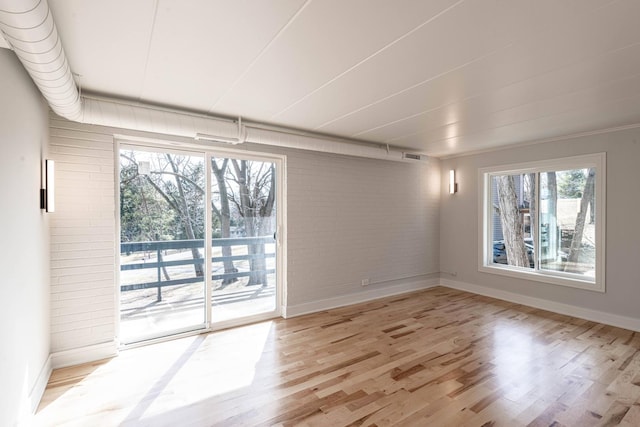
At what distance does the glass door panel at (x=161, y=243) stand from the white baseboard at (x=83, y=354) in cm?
21

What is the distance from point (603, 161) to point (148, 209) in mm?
5593

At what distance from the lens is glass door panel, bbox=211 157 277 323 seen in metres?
3.80

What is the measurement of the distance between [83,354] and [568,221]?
20.1 feet

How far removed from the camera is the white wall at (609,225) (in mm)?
3732

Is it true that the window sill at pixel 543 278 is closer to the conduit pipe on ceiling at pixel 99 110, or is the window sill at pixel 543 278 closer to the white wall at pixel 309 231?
the white wall at pixel 309 231

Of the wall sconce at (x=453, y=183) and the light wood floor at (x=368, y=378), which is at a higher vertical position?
the wall sconce at (x=453, y=183)

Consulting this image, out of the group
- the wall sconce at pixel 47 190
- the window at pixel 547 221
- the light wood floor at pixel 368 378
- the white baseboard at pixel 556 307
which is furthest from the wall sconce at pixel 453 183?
the wall sconce at pixel 47 190

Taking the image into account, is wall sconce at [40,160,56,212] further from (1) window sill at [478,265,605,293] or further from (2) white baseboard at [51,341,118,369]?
(1) window sill at [478,265,605,293]

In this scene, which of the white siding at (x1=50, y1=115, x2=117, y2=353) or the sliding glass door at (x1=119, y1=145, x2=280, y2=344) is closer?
the white siding at (x1=50, y1=115, x2=117, y2=353)

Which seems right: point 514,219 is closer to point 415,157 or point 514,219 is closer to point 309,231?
point 415,157

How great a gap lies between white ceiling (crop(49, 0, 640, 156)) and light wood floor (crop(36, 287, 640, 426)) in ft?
8.14

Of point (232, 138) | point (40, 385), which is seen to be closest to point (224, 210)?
point (232, 138)

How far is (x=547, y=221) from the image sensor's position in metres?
4.63

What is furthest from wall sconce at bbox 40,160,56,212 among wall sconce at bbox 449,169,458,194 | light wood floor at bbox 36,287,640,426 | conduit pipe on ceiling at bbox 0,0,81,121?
wall sconce at bbox 449,169,458,194
